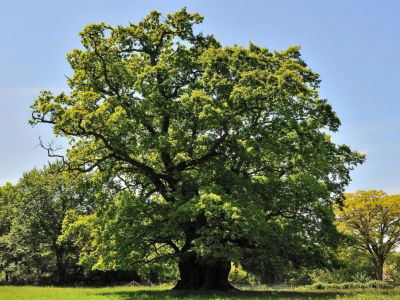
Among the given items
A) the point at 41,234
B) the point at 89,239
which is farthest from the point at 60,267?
the point at 89,239

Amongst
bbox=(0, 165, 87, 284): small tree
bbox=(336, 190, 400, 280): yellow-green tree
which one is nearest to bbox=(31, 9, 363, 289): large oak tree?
bbox=(0, 165, 87, 284): small tree

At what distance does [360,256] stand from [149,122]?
45576mm

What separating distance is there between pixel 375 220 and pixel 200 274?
38.3 meters

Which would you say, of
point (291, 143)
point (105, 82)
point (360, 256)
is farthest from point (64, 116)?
point (360, 256)

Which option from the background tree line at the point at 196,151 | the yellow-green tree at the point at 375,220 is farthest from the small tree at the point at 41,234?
the yellow-green tree at the point at 375,220

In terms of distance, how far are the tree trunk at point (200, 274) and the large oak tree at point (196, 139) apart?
9cm

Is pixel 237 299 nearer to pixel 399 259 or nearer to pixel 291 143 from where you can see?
pixel 291 143

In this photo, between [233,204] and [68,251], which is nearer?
[233,204]

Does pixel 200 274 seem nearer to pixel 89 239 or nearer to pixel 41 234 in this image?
pixel 89 239

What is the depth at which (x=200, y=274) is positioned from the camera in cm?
2966

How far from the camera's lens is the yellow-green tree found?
58500 mm

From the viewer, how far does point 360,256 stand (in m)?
60.7

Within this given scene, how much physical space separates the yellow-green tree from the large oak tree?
106 feet

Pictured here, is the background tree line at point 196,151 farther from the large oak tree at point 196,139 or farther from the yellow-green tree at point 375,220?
the yellow-green tree at point 375,220
